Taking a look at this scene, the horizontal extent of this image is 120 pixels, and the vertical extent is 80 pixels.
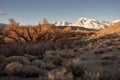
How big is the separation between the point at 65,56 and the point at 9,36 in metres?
8.26

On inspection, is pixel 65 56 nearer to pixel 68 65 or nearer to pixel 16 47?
pixel 16 47

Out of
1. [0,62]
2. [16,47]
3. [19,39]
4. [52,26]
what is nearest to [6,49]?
[16,47]

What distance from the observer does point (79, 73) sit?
10875mm

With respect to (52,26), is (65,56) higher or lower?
lower

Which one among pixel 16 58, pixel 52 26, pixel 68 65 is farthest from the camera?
pixel 52 26

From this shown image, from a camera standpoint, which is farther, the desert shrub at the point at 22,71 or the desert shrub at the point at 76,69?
A: the desert shrub at the point at 22,71

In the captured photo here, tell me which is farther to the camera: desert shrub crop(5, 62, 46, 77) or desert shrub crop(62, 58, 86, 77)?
desert shrub crop(5, 62, 46, 77)

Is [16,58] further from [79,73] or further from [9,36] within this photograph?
[9,36]

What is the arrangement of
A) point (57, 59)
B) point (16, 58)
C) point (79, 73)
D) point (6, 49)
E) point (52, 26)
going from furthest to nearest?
point (52, 26) → point (6, 49) → point (57, 59) → point (16, 58) → point (79, 73)

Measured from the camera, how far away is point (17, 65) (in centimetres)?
1140

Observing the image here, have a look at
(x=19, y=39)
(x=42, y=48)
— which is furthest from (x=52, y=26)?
(x=42, y=48)

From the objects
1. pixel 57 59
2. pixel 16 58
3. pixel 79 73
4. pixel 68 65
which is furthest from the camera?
pixel 57 59

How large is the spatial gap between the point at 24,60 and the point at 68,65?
9.50 feet

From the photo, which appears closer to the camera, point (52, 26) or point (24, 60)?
point (24, 60)
